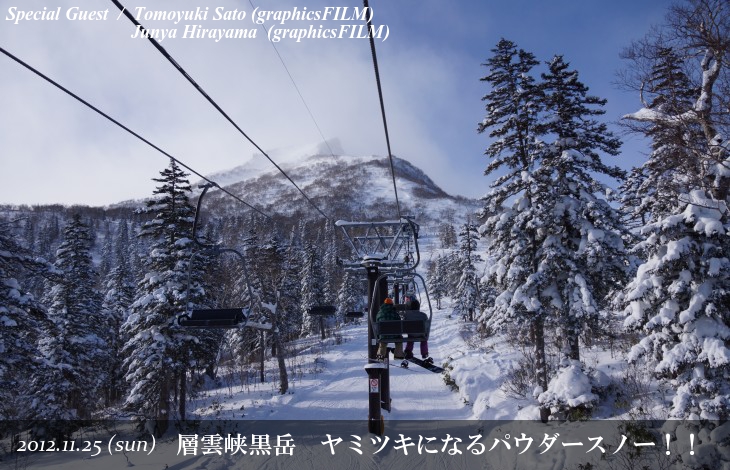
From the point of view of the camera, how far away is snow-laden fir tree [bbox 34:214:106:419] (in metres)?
23.2

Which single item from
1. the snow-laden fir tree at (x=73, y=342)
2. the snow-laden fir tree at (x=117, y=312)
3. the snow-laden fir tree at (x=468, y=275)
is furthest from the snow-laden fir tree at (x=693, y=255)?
the snow-laden fir tree at (x=468, y=275)

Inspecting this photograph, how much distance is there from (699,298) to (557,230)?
722 cm

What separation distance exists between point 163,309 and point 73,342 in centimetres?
965

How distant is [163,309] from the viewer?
19.2 metres

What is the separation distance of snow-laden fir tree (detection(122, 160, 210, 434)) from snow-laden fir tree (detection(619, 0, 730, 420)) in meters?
17.0

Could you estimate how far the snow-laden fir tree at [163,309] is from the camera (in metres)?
18.9

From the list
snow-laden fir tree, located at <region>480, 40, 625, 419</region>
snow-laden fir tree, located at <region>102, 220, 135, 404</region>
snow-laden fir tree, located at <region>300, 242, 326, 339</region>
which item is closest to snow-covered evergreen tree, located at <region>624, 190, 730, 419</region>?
snow-laden fir tree, located at <region>480, 40, 625, 419</region>

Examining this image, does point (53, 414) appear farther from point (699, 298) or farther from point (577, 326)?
point (699, 298)

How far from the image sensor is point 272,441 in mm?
15500

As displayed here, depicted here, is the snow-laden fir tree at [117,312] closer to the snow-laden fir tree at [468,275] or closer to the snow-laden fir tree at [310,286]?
the snow-laden fir tree at [310,286]

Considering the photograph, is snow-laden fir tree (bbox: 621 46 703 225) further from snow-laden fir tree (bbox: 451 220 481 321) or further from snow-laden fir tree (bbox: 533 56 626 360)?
snow-laden fir tree (bbox: 451 220 481 321)

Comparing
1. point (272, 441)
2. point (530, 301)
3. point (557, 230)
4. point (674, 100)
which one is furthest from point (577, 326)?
point (272, 441)

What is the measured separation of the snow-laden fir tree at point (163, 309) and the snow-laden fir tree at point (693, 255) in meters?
17.0

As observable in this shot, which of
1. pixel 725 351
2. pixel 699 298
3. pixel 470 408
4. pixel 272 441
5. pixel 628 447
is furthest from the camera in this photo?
pixel 470 408
